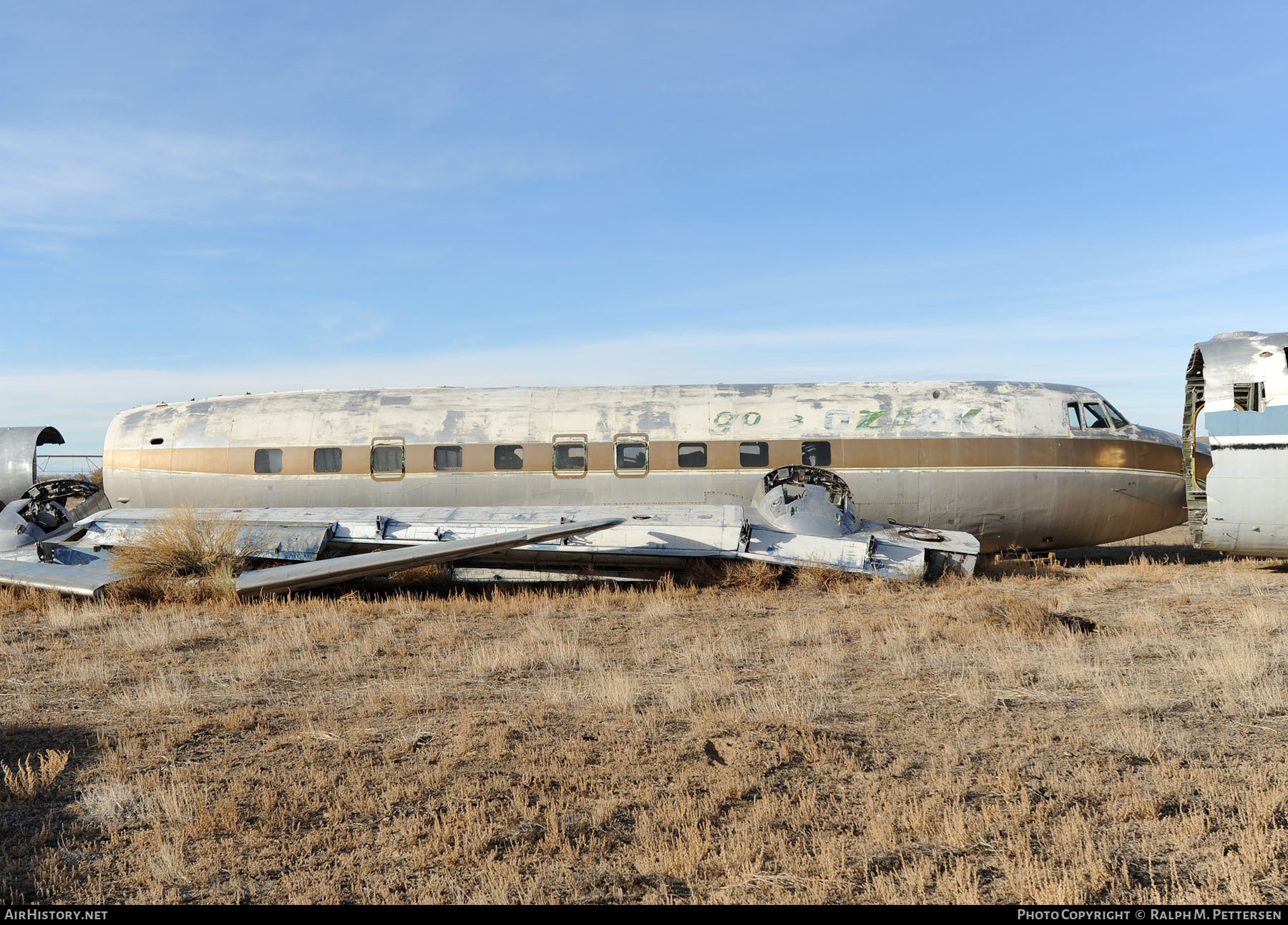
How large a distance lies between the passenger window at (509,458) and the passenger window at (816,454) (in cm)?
570

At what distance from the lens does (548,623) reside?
13.1 metres

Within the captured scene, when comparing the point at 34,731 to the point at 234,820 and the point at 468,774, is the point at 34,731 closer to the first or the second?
the point at 234,820

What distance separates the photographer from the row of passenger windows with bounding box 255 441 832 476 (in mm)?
18047

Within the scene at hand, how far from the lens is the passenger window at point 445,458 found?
18.7 meters

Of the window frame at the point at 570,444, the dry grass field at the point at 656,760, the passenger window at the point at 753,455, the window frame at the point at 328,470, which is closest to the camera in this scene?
the dry grass field at the point at 656,760

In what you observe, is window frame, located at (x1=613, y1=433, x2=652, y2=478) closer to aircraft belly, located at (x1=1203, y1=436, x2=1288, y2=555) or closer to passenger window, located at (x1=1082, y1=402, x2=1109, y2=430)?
passenger window, located at (x1=1082, y1=402, x2=1109, y2=430)

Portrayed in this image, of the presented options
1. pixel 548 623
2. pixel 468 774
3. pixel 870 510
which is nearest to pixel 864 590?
pixel 870 510

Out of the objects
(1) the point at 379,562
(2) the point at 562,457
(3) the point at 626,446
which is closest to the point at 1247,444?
(3) the point at 626,446

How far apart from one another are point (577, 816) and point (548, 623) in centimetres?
723

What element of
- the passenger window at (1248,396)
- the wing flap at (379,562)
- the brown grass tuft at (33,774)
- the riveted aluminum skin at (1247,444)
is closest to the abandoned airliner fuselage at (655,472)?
the wing flap at (379,562)

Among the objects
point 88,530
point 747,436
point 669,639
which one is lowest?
point 669,639

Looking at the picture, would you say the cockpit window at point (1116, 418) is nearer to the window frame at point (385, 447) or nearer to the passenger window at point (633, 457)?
the passenger window at point (633, 457)

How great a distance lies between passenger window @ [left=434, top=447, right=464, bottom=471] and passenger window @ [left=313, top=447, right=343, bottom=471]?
6.84ft

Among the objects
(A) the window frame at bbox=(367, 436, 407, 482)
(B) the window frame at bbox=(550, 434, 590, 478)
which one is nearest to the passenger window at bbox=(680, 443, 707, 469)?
(B) the window frame at bbox=(550, 434, 590, 478)
